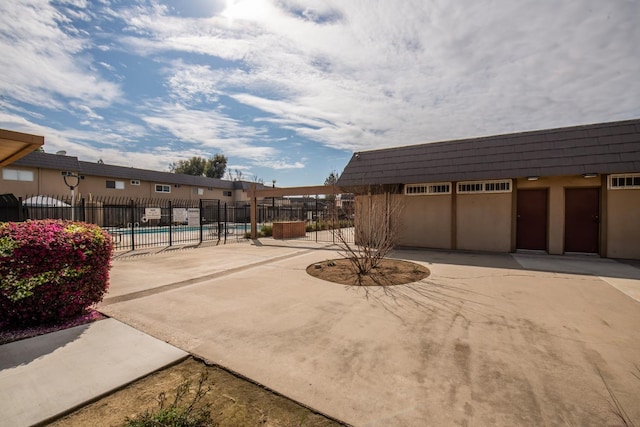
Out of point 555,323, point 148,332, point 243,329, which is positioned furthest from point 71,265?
point 555,323

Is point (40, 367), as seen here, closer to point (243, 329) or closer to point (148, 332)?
point (148, 332)

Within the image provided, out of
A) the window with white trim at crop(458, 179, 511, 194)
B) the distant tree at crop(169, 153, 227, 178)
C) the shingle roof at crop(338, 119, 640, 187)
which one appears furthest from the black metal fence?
the distant tree at crop(169, 153, 227, 178)

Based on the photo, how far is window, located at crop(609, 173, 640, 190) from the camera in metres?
9.38

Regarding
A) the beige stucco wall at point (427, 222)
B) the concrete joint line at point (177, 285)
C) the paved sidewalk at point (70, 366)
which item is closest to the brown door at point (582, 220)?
the beige stucco wall at point (427, 222)

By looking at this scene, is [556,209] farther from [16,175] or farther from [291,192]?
[16,175]

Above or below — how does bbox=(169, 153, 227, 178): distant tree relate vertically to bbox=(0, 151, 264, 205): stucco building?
above

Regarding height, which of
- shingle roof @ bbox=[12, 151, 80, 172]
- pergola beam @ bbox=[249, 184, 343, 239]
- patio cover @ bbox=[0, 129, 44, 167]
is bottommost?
pergola beam @ bbox=[249, 184, 343, 239]

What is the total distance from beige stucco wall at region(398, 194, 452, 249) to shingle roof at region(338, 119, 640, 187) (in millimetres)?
1105

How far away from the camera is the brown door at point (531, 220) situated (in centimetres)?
1080

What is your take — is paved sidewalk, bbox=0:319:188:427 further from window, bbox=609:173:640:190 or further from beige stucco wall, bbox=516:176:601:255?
window, bbox=609:173:640:190

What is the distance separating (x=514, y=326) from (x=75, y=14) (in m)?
10.5

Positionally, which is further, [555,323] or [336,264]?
[336,264]

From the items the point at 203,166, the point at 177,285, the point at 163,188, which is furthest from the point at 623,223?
the point at 203,166

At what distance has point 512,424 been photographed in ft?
7.81
